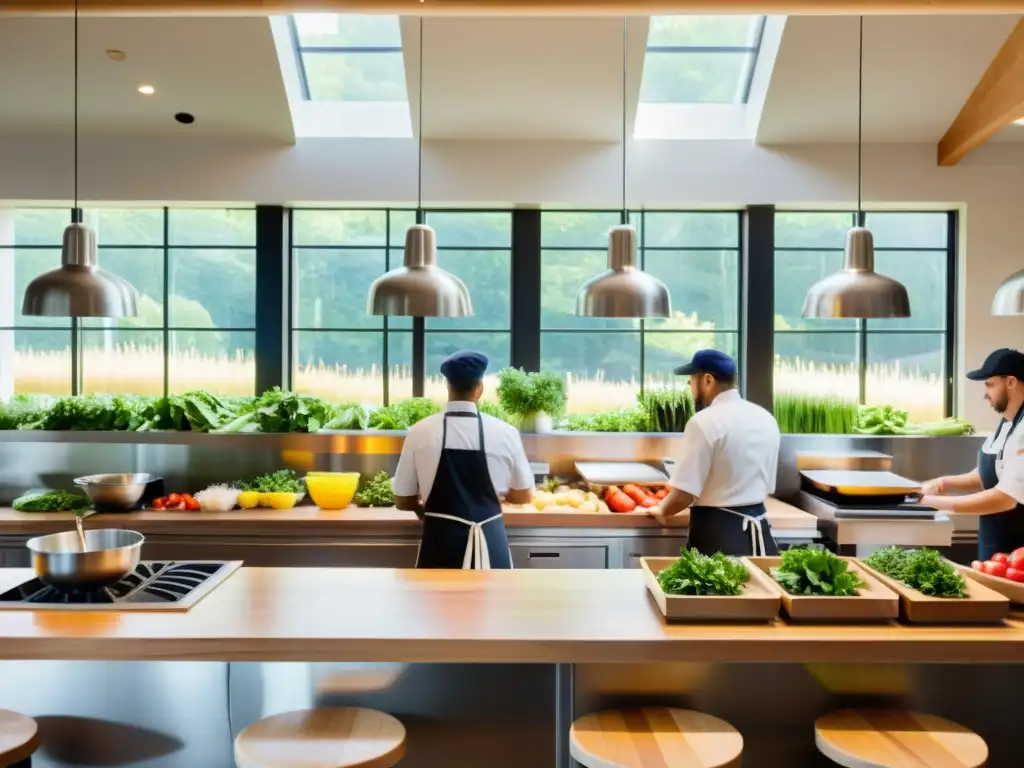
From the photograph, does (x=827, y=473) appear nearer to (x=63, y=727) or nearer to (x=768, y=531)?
(x=768, y=531)

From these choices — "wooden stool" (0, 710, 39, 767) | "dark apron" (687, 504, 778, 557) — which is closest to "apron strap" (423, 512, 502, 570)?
"dark apron" (687, 504, 778, 557)

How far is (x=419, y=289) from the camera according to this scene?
158 inches

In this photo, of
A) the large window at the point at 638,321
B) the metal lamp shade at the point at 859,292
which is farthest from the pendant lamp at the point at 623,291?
the large window at the point at 638,321

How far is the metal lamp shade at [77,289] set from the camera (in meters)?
3.72

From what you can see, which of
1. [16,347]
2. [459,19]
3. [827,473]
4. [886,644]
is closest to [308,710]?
[886,644]

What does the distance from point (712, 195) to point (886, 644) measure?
4.93m

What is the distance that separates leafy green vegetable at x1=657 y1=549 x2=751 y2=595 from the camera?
2.75 metres

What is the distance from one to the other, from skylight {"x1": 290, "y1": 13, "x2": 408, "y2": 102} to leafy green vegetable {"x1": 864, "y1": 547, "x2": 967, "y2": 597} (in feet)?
16.9

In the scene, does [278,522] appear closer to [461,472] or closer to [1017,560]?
[461,472]

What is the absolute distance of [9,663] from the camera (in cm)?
293

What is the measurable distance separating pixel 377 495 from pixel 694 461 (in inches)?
80.5

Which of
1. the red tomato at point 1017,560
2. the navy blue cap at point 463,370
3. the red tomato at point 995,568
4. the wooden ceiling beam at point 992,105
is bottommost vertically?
the red tomato at point 995,568

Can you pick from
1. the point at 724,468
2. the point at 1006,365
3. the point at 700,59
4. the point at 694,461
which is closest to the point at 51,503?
the point at 694,461

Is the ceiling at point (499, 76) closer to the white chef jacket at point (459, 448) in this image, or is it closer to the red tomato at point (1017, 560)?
the white chef jacket at point (459, 448)
